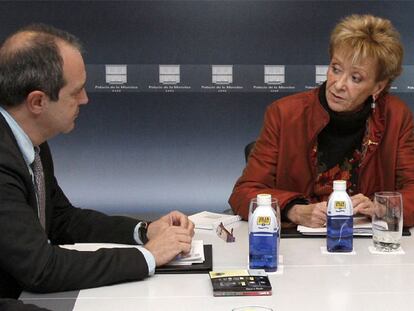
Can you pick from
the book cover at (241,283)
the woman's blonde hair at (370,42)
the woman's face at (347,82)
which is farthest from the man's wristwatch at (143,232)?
the woman's blonde hair at (370,42)

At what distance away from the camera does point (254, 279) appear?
194cm

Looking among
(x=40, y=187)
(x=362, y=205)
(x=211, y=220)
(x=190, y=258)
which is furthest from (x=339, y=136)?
(x=40, y=187)

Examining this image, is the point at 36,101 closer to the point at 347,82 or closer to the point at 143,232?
the point at 143,232

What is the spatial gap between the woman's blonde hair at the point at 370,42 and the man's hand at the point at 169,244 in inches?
44.4

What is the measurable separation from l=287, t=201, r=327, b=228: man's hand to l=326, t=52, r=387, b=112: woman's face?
54 cm

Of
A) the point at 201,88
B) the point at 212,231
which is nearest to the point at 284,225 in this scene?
the point at 212,231

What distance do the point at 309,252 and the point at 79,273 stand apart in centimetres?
77

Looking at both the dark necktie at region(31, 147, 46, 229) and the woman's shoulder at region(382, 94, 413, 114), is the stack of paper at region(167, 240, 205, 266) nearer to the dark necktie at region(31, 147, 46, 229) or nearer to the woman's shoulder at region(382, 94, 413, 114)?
the dark necktie at region(31, 147, 46, 229)

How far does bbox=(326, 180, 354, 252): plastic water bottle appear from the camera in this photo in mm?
2254

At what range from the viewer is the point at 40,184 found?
88.8 inches

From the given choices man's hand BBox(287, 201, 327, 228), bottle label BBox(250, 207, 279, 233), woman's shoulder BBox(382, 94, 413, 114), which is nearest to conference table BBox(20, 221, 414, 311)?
bottle label BBox(250, 207, 279, 233)

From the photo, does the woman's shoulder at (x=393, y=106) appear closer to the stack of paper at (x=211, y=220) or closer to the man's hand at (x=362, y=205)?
the man's hand at (x=362, y=205)

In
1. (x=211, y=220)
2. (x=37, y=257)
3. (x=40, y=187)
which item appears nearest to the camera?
(x=37, y=257)

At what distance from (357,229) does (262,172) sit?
0.52 meters
